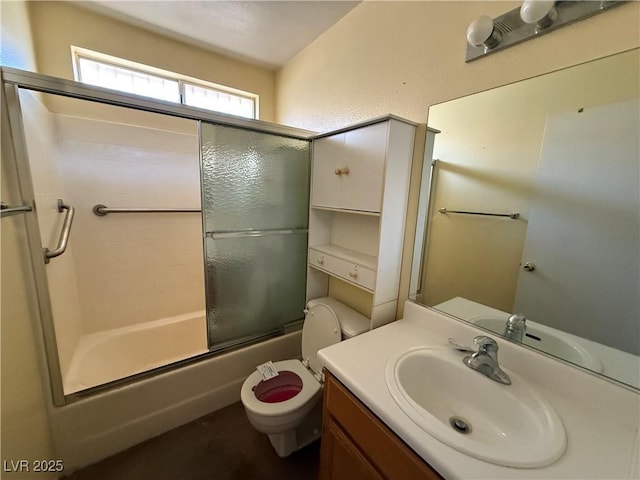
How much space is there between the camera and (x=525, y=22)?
831 millimetres

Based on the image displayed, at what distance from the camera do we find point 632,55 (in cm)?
71

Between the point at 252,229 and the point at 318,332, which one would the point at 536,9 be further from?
the point at 318,332

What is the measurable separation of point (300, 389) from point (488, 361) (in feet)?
3.22

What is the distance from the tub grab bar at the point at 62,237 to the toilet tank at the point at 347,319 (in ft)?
4.37

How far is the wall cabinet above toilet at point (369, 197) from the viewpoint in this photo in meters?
1.18

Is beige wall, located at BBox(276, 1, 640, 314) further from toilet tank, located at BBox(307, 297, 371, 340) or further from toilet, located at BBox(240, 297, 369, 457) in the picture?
toilet, located at BBox(240, 297, 369, 457)

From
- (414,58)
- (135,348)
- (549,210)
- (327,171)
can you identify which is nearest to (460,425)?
(549,210)

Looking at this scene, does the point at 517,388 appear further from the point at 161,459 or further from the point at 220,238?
the point at 161,459

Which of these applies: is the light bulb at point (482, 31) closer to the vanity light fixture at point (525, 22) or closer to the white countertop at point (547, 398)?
the vanity light fixture at point (525, 22)

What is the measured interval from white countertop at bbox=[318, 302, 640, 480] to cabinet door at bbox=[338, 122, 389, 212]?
65 centimetres

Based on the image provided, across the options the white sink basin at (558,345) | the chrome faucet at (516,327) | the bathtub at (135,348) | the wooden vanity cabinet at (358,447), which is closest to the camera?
the wooden vanity cabinet at (358,447)

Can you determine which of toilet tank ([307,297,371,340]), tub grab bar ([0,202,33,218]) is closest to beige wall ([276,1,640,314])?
toilet tank ([307,297,371,340])

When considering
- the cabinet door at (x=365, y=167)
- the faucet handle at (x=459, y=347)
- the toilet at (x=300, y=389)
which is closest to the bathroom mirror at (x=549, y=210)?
the faucet handle at (x=459, y=347)

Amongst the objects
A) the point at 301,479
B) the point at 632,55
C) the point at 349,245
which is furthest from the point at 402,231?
the point at 301,479
